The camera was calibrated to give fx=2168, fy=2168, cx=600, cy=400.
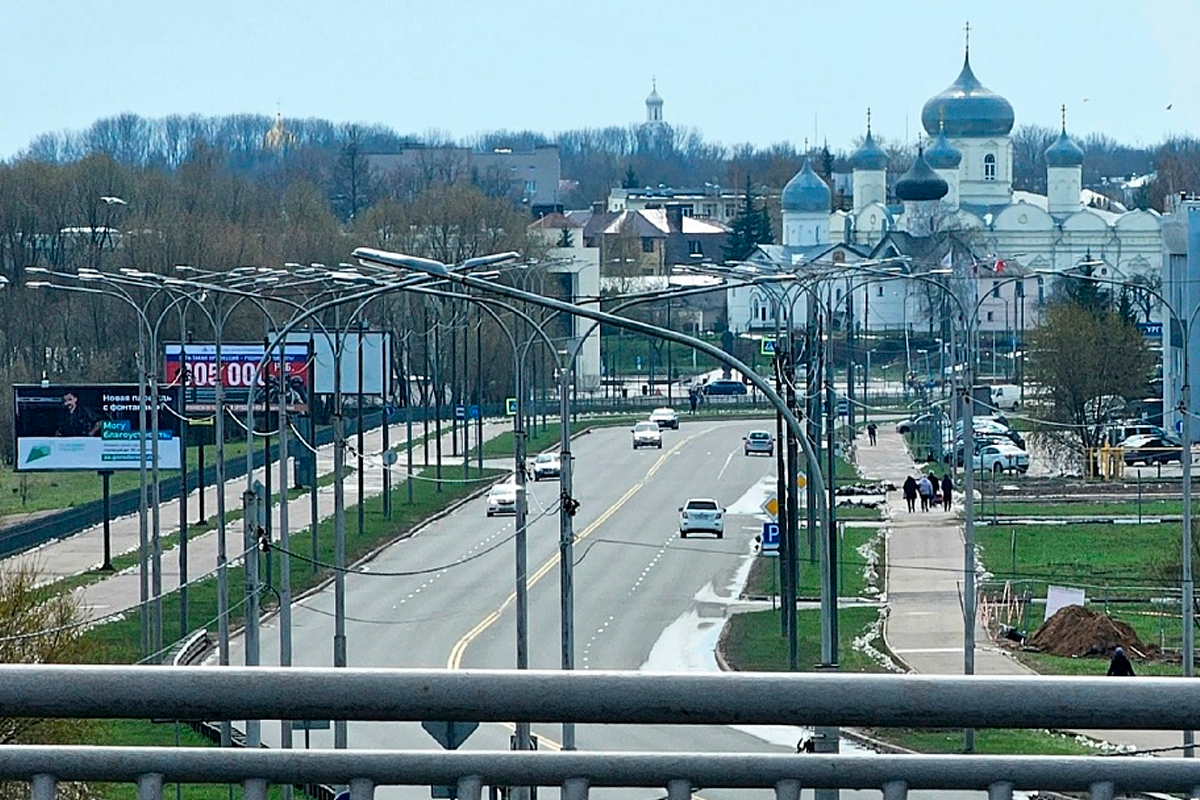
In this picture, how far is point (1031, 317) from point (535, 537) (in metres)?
65.6

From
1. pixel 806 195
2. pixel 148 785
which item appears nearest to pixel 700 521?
pixel 148 785

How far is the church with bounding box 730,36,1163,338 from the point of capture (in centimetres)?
10812

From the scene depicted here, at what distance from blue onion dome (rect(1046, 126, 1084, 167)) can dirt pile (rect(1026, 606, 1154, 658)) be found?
91151mm

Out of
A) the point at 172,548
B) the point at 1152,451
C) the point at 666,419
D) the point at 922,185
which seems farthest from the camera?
the point at 922,185

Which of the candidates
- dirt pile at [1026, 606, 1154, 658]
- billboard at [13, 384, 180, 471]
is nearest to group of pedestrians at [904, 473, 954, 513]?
billboard at [13, 384, 180, 471]

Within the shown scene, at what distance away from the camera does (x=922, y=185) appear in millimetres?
111938

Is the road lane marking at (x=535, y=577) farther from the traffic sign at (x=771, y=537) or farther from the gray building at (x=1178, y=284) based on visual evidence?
the gray building at (x=1178, y=284)

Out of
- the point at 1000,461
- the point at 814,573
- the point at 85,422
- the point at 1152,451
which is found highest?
the point at 85,422

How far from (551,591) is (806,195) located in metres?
84.5

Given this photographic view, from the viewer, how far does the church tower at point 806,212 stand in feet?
389

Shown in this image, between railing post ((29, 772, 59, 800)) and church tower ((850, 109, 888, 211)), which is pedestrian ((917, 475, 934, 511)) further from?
church tower ((850, 109, 888, 211))

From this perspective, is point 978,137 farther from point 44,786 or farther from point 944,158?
point 44,786

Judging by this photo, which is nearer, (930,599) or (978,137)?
(930,599)

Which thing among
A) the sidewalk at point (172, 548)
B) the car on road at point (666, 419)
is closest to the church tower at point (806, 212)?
the car on road at point (666, 419)
